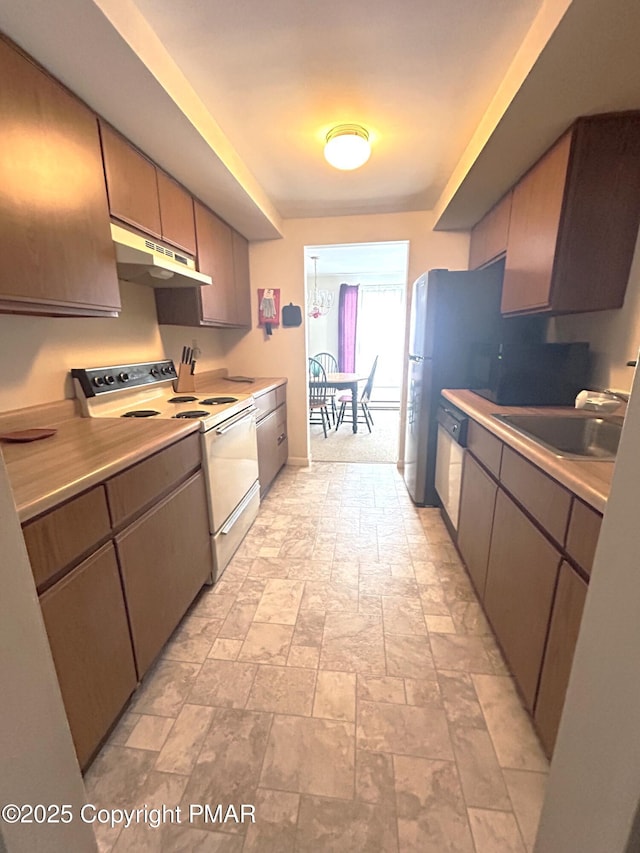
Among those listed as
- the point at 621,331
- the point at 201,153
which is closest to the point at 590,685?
the point at 621,331

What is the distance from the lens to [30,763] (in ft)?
2.06

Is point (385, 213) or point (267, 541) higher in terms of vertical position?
point (385, 213)

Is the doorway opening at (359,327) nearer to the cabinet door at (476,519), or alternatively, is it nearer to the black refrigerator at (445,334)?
the black refrigerator at (445,334)

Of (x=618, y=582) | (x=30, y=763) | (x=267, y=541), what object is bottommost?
(x=267, y=541)

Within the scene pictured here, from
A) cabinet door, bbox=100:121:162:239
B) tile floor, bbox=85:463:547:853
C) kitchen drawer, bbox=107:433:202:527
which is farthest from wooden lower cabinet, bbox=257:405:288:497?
cabinet door, bbox=100:121:162:239

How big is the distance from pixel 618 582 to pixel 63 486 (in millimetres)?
1161

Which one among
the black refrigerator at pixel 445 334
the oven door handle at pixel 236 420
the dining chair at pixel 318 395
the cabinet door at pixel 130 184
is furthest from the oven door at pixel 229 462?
the dining chair at pixel 318 395

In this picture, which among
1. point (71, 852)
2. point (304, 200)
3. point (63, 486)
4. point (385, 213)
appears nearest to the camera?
point (71, 852)

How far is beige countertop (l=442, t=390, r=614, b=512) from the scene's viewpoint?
0.85m

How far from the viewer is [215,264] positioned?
2.52m

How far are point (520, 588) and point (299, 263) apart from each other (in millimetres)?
2941

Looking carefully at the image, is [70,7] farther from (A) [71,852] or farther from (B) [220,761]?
(B) [220,761]

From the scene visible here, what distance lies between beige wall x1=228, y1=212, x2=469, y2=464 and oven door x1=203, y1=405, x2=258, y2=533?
1079 mm

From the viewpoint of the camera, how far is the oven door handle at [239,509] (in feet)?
6.38
